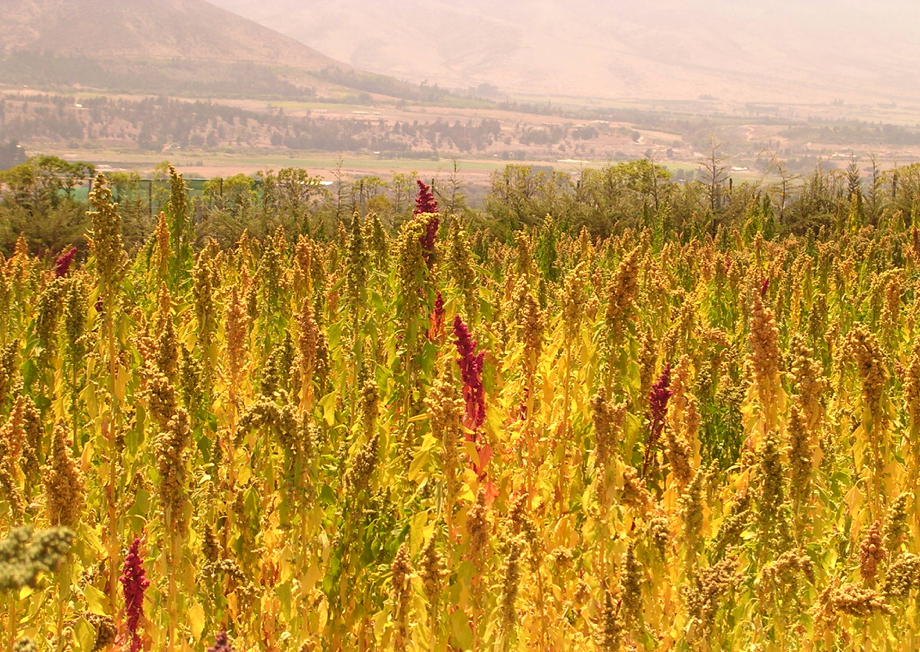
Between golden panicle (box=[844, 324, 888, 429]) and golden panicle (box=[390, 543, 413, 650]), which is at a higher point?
golden panicle (box=[844, 324, 888, 429])

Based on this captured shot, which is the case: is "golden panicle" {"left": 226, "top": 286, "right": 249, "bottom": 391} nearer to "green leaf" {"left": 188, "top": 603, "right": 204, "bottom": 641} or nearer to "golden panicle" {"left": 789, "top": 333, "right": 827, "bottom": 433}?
"green leaf" {"left": 188, "top": 603, "right": 204, "bottom": 641}

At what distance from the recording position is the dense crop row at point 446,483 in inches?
117

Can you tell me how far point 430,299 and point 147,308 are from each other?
3.48 meters

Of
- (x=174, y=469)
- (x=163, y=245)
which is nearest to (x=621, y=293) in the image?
(x=174, y=469)

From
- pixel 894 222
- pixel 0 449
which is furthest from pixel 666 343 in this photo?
pixel 894 222

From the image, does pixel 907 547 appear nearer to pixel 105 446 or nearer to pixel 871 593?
pixel 871 593

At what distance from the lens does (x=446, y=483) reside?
10.6 ft

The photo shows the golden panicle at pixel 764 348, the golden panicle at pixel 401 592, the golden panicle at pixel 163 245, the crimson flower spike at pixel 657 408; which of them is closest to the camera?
the golden panicle at pixel 401 592

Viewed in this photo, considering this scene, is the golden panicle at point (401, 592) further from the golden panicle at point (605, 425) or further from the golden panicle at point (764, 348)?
the golden panicle at point (764, 348)

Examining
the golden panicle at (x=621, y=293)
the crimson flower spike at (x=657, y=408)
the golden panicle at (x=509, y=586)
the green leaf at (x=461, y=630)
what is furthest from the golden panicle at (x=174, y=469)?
the crimson flower spike at (x=657, y=408)

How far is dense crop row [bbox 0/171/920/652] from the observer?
9.75ft

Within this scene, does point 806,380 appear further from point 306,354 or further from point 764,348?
point 306,354

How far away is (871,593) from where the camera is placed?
2752mm

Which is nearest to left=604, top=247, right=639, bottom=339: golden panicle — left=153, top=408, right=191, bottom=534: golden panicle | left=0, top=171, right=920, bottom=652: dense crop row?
left=0, top=171, right=920, bottom=652: dense crop row
